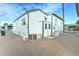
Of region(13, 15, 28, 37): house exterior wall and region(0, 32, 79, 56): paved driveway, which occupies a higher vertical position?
region(13, 15, 28, 37): house exterior wall

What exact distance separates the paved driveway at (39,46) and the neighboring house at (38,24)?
0.07m

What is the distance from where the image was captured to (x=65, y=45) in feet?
4.81

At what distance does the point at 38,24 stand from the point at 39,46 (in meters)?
0.21

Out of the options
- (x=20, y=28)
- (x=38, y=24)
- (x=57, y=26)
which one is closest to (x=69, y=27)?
(x=57, y=26)

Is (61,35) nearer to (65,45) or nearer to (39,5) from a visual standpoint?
(65,45)

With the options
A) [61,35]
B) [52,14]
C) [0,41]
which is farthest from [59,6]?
[0,41]

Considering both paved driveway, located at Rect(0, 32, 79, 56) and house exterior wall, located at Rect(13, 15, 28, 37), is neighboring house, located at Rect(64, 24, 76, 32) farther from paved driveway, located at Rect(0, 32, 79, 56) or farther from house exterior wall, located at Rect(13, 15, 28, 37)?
house exterior wall, located at Rect(13, 15, 28, 37)

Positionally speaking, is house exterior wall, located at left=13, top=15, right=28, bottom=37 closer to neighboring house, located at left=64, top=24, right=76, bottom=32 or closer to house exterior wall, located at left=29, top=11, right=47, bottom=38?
house exterior wall, located at left=29, top=11, right=47, bottom=38

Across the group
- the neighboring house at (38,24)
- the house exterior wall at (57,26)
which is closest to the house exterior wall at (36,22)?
the neighboring house at (38,24)

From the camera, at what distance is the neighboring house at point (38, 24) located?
4.83 feet

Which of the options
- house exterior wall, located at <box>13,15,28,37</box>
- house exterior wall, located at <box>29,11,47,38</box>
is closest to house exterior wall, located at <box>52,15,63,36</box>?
house exterior wall, located at <box>29,11,47,38</box>

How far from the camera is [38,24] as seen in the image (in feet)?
4.83

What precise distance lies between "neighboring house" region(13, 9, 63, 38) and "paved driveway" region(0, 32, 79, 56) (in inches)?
2.6

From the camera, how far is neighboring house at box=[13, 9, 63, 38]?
147 cm
